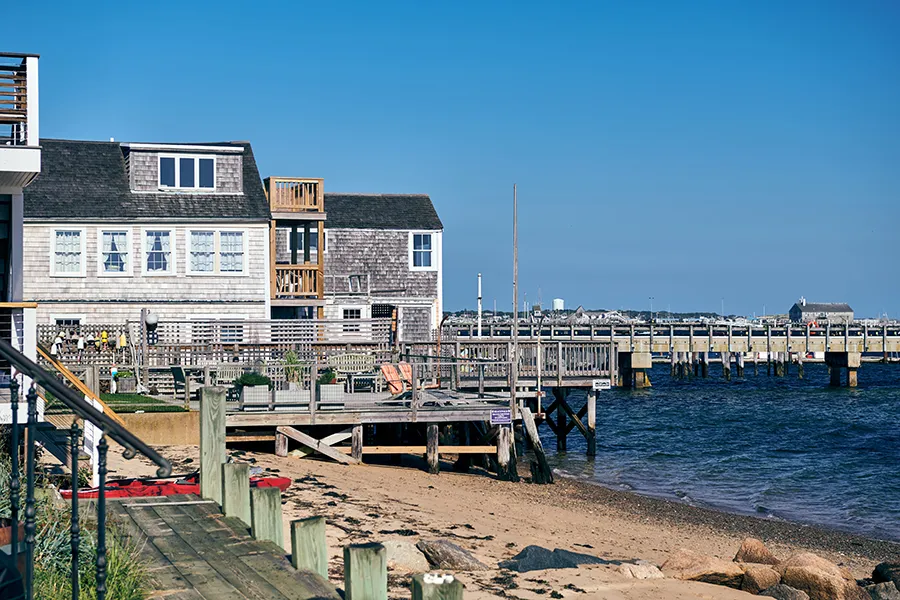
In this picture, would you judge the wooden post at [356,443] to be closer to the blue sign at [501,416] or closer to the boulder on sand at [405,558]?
the blue sign at [501,416]

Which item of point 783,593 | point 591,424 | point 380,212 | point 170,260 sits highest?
point 380,212

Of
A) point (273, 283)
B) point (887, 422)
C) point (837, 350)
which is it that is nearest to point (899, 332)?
point (837, 350)

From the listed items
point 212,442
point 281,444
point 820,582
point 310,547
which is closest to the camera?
point 310,547

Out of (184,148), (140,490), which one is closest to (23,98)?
(140,490)

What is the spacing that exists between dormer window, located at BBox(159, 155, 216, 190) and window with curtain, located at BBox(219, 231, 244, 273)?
192cm

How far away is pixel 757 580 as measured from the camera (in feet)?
41.3

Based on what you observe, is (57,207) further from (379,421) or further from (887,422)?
(887,422)

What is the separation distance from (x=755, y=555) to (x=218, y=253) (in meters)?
23.0

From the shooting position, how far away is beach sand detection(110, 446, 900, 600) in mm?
11586

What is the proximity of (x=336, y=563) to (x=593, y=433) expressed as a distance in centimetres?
2107

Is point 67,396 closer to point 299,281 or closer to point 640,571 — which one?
point 640,571

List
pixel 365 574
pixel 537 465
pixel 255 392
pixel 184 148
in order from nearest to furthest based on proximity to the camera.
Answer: pixel 365 574 → pixel 255 392 → pixel 537 465 → pixel 184 148

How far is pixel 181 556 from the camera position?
8516 mm

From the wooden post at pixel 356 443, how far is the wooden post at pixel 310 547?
13743 mm
